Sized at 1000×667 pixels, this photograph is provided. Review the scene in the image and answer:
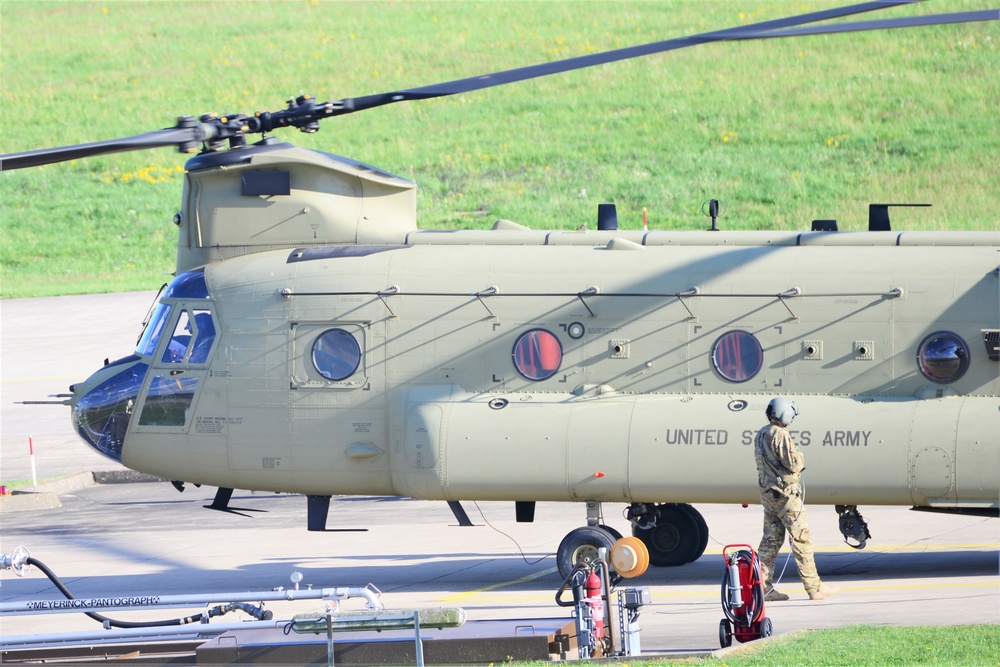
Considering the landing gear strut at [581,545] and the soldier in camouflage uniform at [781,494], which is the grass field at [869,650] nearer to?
the soldier in camouflage uniform at [781,494]

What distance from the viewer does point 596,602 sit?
9875 mm

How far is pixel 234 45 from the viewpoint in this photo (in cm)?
5994

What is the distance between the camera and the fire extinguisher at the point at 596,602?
32.2 feet

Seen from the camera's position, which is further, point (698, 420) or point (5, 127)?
point (5, 127)

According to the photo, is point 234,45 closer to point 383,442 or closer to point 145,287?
point 145,287

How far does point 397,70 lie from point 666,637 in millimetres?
45173

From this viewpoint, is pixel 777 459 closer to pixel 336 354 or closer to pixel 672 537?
pixel 672 537

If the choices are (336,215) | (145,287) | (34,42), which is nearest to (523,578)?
(336,215)

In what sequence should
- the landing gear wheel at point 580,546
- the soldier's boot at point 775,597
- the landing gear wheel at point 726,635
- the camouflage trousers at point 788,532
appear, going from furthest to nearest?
the landing gear wheel at point 580,546 < the soldier's boot at point 775,597 < the camouflage trousers at point 788,532 < the landing gear wheel at point 726,635

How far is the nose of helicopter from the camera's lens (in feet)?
45.8

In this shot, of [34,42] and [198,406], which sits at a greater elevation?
[34,42]

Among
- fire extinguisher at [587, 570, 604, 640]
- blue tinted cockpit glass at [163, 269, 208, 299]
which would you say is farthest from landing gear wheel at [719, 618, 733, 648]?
blue tinted cockpit glass at [163, 269, 208, 299]

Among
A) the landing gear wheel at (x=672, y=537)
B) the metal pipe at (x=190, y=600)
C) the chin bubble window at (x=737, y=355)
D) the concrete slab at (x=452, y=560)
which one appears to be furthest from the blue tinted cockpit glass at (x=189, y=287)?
the chin bubble window at (x=737, y=355)

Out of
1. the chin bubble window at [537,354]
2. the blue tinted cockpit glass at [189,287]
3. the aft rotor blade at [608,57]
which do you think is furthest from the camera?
the blue tinted cockpit glass at [189,287]
